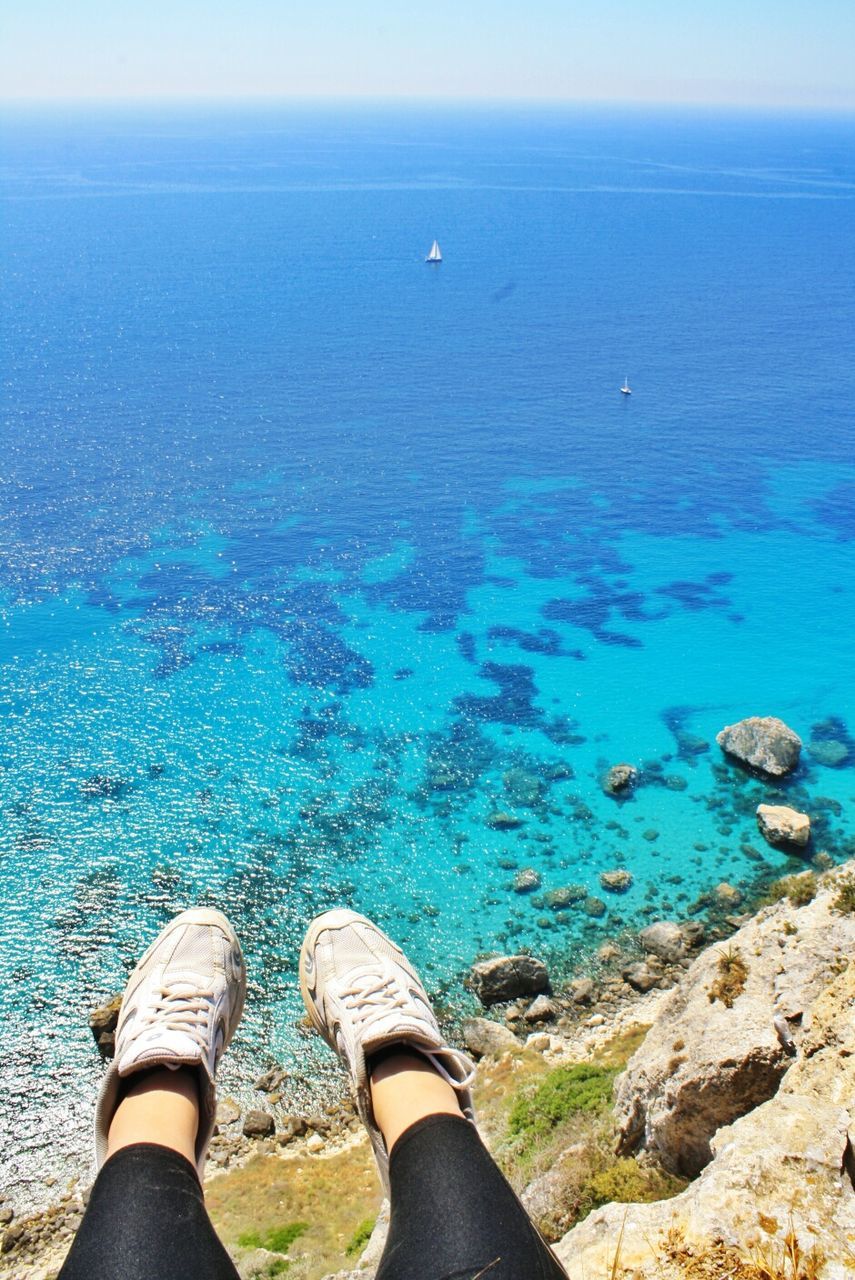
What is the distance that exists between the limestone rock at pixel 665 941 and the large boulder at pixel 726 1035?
31.9 ft

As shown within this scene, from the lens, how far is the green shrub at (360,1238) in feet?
55.7

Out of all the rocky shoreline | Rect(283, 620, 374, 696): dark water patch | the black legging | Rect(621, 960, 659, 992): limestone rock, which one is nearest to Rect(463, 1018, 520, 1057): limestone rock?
the rocky shoreline

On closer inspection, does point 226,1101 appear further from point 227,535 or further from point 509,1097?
point 227,535

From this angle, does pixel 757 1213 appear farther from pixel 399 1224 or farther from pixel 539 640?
pixel 539 640

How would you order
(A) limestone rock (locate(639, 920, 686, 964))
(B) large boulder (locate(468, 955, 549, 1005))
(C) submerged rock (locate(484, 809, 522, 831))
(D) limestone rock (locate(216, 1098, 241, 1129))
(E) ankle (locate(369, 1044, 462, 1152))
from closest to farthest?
1. (E) ankle (locate(369, 1044, 462, 1152))
2. (D) limestone rock (locate(216, 1098, 241, 1129))
3. (B) large boulder (locate(468, 955, 549, 1005))
4. (A) limestone rock (locate(639, 920, 686, 964))
5. (C) submerged rock (locate(484, 809, 522, 831))

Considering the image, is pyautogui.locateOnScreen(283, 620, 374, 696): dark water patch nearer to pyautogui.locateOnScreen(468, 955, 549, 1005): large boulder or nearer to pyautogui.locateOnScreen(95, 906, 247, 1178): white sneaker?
pyautogui.locateOnScreen(468, 955, 549, 1005): large boulder

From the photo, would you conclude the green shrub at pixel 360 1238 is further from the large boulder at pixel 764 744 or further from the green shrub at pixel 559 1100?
the large boulder at pixel 764 744

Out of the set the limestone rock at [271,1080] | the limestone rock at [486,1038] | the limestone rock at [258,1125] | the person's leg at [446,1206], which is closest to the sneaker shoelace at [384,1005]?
the person's leg at [446,1206]

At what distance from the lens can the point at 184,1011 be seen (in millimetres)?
6738

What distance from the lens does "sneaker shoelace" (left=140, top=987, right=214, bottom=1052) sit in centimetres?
632

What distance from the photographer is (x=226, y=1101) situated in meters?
23.6

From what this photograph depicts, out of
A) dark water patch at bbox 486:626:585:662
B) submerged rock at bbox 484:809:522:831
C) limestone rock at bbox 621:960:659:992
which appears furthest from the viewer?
dark water patch at bbox 486:626:585:662

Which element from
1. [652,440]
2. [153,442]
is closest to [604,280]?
[652,440]

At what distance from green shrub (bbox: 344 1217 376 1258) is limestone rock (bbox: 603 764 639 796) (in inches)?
844
